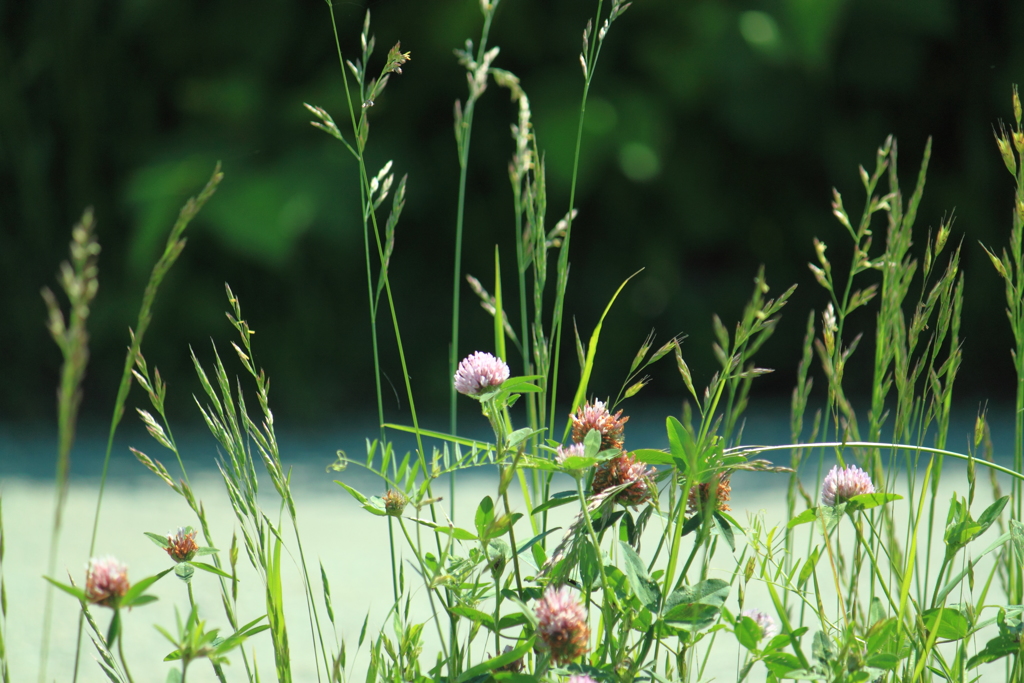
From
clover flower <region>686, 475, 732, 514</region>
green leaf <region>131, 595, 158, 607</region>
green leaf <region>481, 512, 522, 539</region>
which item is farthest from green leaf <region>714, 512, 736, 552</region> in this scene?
green leaf <region>131, 595, 158, 607</region>

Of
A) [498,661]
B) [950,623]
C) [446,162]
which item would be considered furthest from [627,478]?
[446,162]

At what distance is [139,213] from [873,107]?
1.94 meters

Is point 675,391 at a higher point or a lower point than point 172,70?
lower

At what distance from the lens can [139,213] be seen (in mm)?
2205

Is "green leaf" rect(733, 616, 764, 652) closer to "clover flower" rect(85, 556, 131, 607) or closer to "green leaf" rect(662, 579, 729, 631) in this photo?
"green leaf" rect(662, 579, 729, 631)

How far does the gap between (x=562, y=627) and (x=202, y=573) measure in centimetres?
98

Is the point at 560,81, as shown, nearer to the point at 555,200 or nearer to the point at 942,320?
the point at 555,200

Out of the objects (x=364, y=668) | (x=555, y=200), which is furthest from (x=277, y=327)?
(x=364, y=668)

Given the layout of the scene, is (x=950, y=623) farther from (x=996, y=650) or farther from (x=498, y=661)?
(x=498, y=661)

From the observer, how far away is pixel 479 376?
520mm

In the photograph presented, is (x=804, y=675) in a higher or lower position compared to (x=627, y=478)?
lower

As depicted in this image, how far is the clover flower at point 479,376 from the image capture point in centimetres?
52

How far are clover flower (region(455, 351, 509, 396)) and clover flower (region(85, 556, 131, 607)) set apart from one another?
0.64ft

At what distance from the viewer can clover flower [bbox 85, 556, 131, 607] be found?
0.42 meters
